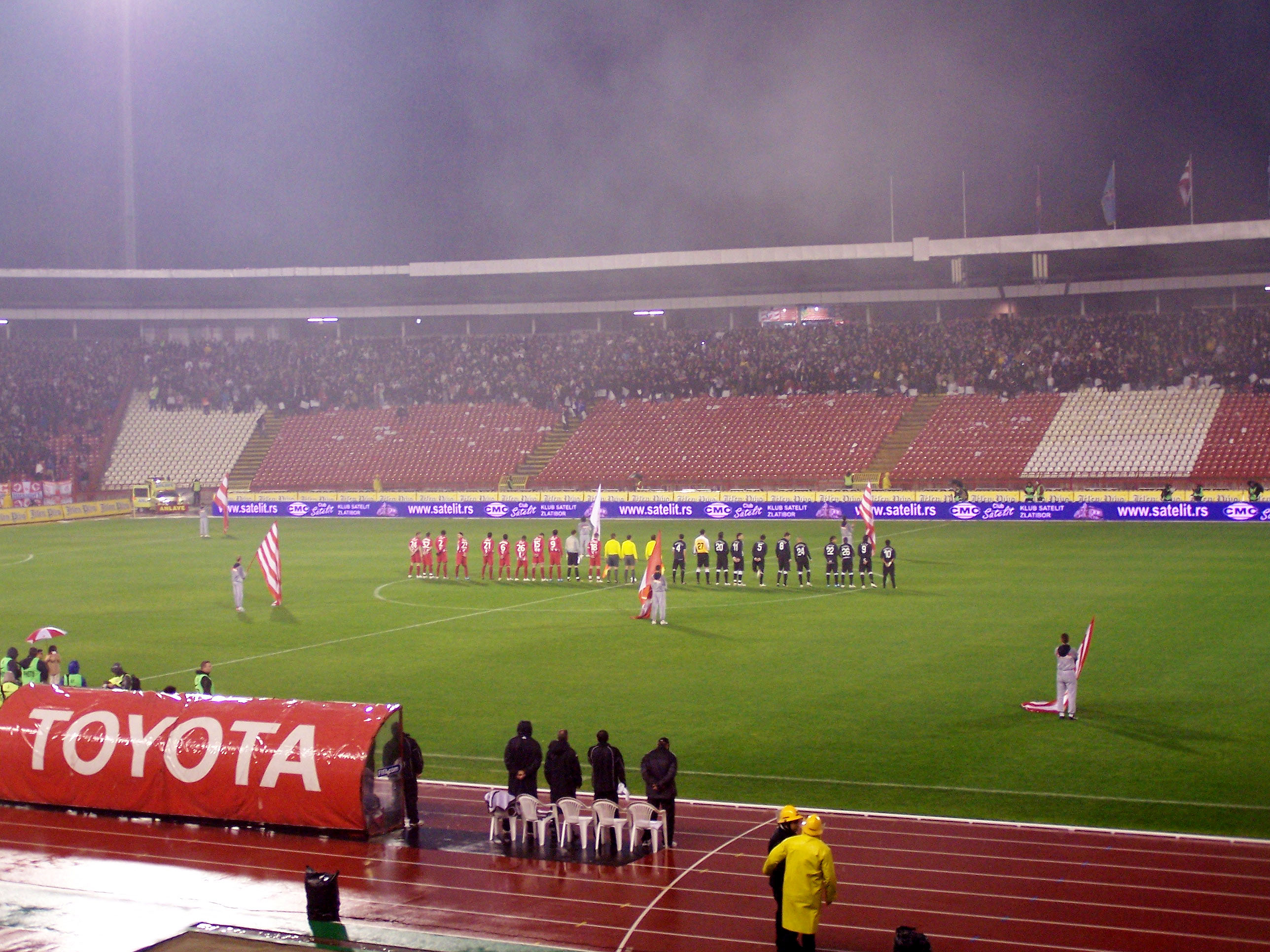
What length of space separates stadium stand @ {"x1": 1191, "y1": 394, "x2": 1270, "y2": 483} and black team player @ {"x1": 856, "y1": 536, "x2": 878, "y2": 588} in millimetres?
22639

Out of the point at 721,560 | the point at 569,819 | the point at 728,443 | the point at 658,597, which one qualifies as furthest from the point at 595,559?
the point at 728,443

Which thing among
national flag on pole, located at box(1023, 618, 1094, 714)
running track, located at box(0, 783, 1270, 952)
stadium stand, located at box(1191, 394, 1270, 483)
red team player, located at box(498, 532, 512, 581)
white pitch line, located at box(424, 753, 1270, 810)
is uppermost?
stadium stand, located at box(1191, 394, 1270, 483)

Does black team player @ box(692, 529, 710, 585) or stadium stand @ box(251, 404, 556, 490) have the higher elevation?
stadium stand @ box(251, 404, 556, 490)

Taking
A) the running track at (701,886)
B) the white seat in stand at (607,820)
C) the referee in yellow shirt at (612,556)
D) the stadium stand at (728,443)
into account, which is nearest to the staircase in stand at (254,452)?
the stadium stand at (728,443)

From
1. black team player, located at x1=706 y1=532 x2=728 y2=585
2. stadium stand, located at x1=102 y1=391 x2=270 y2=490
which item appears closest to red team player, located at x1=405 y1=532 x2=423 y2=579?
black team player, located at x1=706 y1=532 x2=728 y2=585

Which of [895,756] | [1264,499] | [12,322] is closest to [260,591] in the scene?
[895,756]

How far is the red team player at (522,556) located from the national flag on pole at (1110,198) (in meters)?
33.4

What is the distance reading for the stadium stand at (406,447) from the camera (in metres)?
61.3

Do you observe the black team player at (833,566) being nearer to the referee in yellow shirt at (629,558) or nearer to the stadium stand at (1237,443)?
the referee in yellow shirt at (629,558)

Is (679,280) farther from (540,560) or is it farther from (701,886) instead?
(701,886)

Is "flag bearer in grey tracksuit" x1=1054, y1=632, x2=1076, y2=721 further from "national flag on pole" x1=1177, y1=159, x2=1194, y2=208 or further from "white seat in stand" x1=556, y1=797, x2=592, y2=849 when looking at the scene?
"national flag on pole" x1=1177, y1=159, x2=1194, y2=208

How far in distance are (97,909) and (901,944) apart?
7.35 m

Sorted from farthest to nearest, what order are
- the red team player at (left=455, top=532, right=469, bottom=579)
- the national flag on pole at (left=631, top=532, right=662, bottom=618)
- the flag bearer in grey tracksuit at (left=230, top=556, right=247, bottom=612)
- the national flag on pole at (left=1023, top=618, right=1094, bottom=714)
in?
the red team player at (left=455, top=532, right=469, bottom=579), the flag bearer in grey tracksuit at (left=230, top=556, right=247, bottom=612), the national flag on pole at (left=631, top=532, right=662, bottom=618), the national flag on pole at (left=1023, top=618, right=1094, bottom=714)

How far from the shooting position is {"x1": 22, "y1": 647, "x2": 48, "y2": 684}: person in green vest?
17250mm
